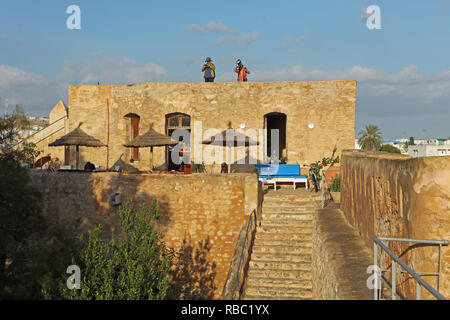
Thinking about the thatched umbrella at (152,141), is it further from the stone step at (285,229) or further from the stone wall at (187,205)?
the stone step at (285,229)

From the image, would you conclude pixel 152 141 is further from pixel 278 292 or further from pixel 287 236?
pixel 278 292

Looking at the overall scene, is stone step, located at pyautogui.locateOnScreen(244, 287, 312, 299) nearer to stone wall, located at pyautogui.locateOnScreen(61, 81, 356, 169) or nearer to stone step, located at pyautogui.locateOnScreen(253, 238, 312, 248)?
stone step, located at pyautogui.locateOnScreen(253, 238, 312, 248)

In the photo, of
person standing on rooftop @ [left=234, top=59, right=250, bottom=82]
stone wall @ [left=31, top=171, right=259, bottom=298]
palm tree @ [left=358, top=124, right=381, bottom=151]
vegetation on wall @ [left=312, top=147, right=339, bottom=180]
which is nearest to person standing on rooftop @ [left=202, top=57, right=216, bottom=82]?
person standing on rooftop @ [left=234, top=59, right=250, bottom=82]

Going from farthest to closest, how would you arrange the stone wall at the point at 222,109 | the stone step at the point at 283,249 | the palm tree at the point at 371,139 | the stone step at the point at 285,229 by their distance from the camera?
the palm tree at the point at 371,139
the stone wall at the point at 222,109
the stone step at the point at 285,229
the stone step at the point at 283,249

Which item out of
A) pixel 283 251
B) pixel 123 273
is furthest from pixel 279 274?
pixel 123 273

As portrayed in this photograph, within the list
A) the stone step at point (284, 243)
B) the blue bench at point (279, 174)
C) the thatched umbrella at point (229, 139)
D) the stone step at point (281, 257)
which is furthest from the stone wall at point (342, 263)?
the thatched umbrella at point (229, 139)

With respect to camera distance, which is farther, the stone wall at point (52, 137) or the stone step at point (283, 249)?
the stone wall at point (52, 137)

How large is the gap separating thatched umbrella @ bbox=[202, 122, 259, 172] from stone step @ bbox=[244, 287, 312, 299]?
23.2 ft

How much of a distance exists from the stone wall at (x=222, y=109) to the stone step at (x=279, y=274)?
7247 mm

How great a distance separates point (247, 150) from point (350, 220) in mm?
7935

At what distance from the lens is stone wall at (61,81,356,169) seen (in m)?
15.3

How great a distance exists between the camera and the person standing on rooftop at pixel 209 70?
17.1 metres

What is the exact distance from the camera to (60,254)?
9320 millimetres

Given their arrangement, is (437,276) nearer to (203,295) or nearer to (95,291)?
(95,291)
